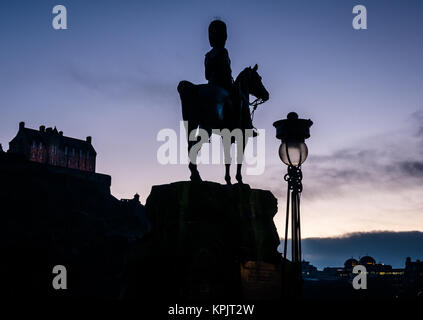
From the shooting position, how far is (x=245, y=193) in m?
11.6

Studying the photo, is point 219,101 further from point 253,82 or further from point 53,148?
point 53,148

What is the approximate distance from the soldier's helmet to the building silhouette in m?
86.3

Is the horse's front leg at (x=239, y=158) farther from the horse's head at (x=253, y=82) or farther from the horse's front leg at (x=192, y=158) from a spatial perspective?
the horse's head at (x=253, y=82)

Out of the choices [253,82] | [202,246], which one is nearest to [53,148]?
[253,82]

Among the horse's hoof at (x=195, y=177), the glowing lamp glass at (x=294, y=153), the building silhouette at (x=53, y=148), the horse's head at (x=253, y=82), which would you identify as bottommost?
the horse's hoof at (x=195, y=177)

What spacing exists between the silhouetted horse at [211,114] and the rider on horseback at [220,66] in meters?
0.05

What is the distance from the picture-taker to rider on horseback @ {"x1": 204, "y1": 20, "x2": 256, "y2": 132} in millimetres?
11883

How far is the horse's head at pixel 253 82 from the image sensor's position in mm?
12500

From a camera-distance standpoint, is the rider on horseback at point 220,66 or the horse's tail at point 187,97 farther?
the rider on horseback at point 220,66

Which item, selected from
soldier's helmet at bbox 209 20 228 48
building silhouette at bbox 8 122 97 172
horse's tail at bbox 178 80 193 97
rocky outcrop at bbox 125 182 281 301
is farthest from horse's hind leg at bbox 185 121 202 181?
building silhouette at bbox 8 122 97 172

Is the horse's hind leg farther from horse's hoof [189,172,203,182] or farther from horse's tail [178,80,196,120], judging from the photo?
horse's tail [178,80,196,120]

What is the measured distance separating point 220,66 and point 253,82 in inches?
47.1

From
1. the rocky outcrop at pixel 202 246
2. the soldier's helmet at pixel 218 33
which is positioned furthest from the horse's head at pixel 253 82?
the rocky outcrop at pixel 202 246
